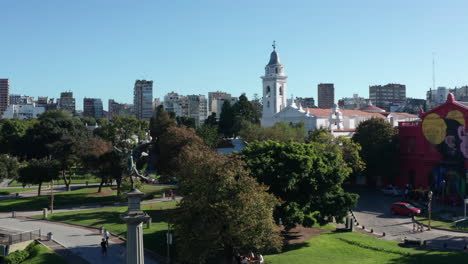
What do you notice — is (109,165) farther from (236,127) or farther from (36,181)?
(236,127)

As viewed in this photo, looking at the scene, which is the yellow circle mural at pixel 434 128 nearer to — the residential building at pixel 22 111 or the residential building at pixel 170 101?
the residential building at pixel 170 101

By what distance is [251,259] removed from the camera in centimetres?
2534

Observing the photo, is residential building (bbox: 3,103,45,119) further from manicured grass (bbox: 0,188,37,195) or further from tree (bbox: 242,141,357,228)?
tree (bbox: 242,141,357,228)

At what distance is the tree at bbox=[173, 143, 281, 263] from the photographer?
22688mm

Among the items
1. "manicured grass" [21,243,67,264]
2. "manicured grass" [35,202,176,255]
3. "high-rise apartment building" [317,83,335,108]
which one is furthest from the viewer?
"high-rise apartment building" [317,83,335,108]

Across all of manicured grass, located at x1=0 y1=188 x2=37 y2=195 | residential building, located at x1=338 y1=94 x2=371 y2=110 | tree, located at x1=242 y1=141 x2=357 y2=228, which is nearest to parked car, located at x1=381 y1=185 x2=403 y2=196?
tree, located at x1=242 y1=141 x2=357 y2=228

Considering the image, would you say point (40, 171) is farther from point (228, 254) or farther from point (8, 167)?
point (228, 254)

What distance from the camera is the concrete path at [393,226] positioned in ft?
98.9

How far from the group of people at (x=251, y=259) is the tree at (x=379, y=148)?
29.2m

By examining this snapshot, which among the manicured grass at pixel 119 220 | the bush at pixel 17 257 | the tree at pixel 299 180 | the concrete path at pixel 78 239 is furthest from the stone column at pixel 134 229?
the bush at pixel 17 257

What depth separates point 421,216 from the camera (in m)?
38.3

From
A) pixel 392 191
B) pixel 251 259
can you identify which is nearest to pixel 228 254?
pixel 251 259

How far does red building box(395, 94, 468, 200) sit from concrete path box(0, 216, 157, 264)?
32.1 meters

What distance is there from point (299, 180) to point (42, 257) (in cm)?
1605
